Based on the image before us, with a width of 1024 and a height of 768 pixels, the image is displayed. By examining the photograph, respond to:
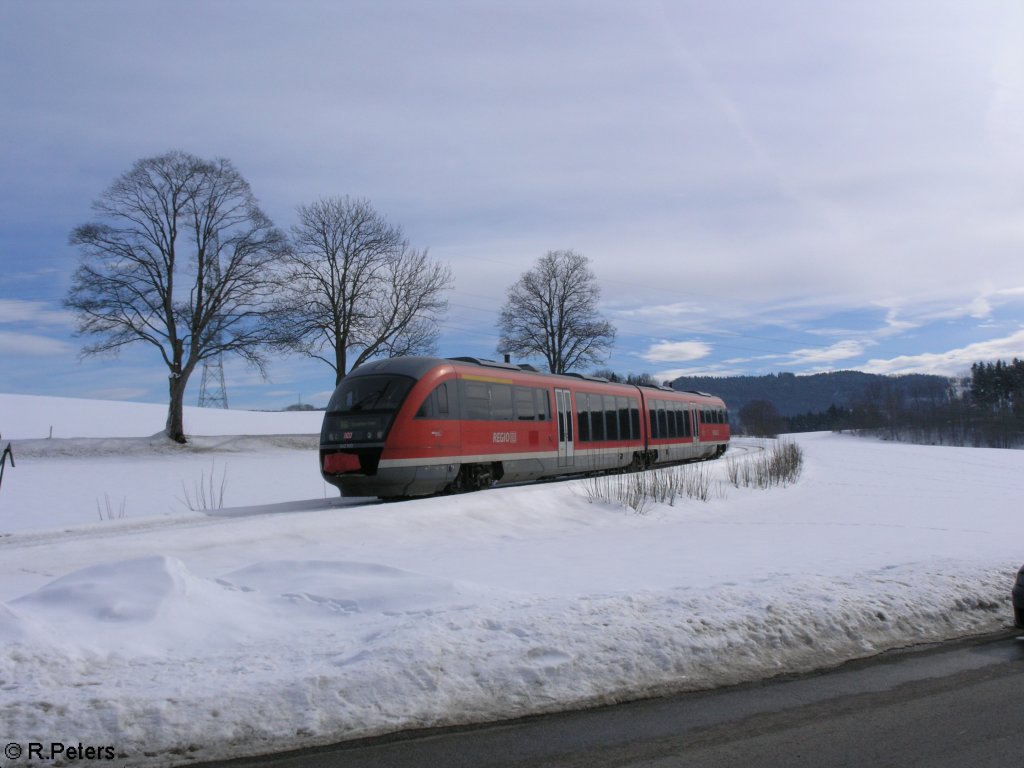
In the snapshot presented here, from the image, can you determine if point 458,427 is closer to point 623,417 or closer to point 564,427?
point 564,427

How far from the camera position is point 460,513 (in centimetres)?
1437

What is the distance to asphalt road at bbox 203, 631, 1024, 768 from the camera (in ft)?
14.3

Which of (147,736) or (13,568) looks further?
(13,568)

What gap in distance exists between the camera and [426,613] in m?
6.85

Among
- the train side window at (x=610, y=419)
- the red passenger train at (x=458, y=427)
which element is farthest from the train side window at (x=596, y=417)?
the train side window at (x=610, y=419)

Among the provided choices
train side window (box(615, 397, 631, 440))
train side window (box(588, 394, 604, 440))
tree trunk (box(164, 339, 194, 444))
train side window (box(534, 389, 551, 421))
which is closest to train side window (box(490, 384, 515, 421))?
train side window (box(534, 389, 551, 421))

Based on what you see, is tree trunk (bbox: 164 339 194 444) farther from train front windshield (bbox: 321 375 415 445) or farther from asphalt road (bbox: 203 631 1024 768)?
asphalt road (bbox: 203 631 1024 768)

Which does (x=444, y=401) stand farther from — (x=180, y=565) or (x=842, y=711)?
(x=842, y=711)

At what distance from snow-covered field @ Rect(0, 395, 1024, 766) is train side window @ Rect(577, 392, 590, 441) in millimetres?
8226

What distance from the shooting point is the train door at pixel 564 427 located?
73.2 feet

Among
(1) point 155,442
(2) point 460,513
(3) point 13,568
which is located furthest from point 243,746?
(1) point 155,442

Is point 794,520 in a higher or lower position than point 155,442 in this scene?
lower

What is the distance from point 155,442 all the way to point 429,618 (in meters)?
35.6

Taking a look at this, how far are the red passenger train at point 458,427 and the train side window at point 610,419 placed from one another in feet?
0.11
